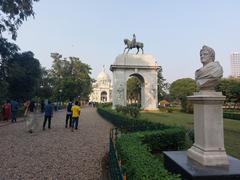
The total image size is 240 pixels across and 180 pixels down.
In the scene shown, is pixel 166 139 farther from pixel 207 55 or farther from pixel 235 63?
pixel 235 63

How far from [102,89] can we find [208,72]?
105 metres

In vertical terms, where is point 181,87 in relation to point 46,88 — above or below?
above

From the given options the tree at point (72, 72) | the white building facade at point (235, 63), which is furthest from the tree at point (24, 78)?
the white building facade at point (235, 63)

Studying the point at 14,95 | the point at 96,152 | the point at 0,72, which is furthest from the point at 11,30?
the point at 14,95

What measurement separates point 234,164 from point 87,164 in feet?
Result: 13.6

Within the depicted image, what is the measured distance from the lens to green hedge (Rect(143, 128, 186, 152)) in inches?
338

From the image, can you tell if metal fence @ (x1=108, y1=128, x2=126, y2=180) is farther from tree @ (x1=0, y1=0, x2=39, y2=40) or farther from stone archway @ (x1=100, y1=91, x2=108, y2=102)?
stone archway @ (x1=100, y1=91, x2=108, y2=102)

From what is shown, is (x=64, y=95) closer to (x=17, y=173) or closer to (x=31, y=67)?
(x=31, y=67)

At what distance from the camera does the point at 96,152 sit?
899cm

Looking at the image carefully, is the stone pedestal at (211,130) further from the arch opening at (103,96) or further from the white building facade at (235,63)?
the white building facade at (235,63)

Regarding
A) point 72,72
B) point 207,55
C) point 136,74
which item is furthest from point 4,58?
point 72,72

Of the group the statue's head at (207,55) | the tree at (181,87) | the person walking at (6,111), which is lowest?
the person walking at (6,111)

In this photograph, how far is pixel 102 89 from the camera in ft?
361

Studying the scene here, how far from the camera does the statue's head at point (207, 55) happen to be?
5652 mm
